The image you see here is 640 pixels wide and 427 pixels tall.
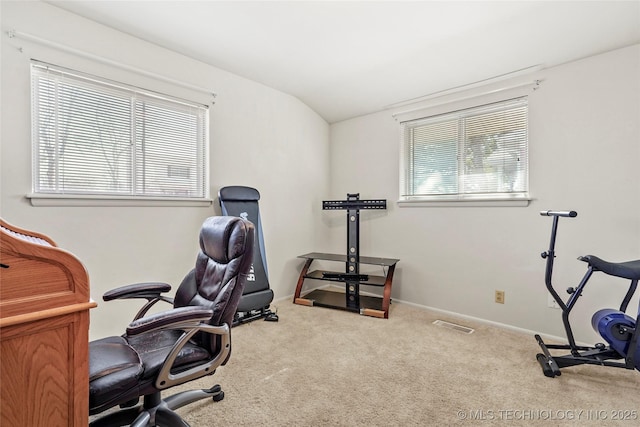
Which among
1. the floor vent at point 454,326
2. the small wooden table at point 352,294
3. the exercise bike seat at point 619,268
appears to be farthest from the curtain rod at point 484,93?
the floor vent at point 454,326

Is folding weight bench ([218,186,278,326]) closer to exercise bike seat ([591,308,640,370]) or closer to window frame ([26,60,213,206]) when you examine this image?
window frame ([26,60,213,206])

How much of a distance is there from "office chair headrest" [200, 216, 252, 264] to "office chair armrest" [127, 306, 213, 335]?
316 mm

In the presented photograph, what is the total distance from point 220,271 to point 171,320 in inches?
15.7

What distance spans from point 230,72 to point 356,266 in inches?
96.9

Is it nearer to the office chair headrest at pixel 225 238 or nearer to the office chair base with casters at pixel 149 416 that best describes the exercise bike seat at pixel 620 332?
the office chair headrest at pixel 225 238

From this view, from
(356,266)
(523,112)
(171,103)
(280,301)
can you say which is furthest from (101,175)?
(523,112)

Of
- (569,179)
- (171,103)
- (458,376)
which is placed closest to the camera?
(458,376)

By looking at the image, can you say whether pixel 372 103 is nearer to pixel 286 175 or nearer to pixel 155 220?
pixel 286 175

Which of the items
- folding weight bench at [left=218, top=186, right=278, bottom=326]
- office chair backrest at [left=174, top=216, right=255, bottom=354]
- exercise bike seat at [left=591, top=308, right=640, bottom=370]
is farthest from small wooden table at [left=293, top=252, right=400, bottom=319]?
office chair backrest at [left=174, top=216, right=255, bottom=354]

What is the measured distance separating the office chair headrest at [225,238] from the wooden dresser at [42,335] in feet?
2.06

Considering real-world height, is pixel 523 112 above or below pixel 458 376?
above

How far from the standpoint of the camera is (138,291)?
5.48 feet

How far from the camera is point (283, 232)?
11.9ft

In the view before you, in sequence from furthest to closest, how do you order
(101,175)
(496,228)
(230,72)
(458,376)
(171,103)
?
(230,72), (496,228), (171,103), (101,175), (458,376)
